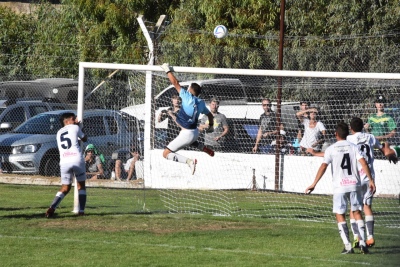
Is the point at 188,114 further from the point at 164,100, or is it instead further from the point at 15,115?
the point at 15,115

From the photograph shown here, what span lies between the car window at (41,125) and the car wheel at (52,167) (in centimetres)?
79

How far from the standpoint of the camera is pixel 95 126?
65.0 feet

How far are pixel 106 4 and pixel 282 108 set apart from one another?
11.4 m

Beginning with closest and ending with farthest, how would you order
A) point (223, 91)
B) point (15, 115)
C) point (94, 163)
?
point (94, 163)
point (223, 91)
point (15, 115)

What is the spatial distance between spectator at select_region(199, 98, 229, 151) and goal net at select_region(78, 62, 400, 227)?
0.09m

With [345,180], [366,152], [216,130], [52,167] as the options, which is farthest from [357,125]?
[52,167]

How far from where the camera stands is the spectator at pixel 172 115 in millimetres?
18266

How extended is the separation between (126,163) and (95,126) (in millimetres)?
1718

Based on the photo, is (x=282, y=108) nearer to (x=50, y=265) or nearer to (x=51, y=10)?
(x=50, y=265)

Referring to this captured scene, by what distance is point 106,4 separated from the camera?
94.7 ft

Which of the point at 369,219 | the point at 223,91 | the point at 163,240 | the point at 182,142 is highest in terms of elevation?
the point at 223,91

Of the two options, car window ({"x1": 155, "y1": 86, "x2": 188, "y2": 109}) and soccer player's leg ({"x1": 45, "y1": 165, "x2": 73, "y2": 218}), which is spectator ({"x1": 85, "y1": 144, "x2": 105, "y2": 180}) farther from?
soccer player's leg ({"x1": 45, "y1": 165, "x2": 73, "y2": 218})

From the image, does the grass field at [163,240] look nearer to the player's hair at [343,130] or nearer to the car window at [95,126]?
the player's hair at [343,130]

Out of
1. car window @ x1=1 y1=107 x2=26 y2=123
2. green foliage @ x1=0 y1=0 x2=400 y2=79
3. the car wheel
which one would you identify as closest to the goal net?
the car wheel
